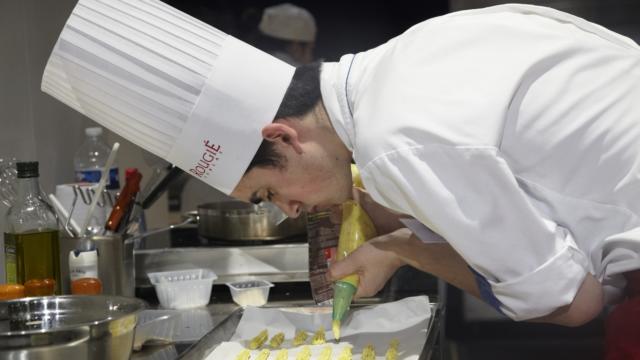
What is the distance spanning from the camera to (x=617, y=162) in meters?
1.27

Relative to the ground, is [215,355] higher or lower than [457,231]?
lower

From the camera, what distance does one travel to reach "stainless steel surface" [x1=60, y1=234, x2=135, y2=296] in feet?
6.09

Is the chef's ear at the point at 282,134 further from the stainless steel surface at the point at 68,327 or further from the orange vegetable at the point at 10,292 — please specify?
the orange vegetable at the point at 10,292

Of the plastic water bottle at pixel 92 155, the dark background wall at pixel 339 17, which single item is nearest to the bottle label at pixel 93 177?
the plastic water bottle at pixel 92 155

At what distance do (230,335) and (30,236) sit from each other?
41 centimetres

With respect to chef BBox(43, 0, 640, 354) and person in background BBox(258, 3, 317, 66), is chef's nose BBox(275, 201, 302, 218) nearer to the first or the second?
chef BBox(43, 0, 640, 354)

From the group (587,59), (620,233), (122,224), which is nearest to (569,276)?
(620,233)

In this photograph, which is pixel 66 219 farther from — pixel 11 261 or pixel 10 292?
pixel 10 292

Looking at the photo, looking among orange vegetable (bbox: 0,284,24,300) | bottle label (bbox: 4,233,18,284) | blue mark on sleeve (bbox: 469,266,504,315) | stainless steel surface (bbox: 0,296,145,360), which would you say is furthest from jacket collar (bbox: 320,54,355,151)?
bottle label (bbox: 4,233,18,284)

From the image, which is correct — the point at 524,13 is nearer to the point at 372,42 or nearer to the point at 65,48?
the point at 65,48

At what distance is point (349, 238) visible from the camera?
1676 mm

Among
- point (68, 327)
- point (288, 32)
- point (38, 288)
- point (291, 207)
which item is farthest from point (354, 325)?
point (288, 32)

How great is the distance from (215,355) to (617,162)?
2.50 feet

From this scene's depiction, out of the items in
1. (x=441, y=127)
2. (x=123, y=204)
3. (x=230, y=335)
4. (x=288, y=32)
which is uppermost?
(x=288, y=32)
